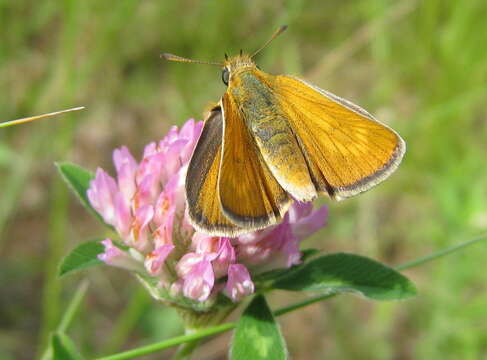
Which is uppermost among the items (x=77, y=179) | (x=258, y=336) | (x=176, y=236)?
(x=77, y=179)

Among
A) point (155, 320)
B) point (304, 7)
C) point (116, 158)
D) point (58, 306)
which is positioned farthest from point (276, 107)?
point (304, 7)

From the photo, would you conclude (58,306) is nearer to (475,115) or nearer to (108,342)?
(108,342)

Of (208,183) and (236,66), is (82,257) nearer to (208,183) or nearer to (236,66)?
(208,183)

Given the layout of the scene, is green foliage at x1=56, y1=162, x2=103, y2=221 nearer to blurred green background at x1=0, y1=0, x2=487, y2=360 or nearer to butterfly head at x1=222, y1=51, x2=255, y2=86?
butterfly head at x1=222, y1=51, x2=255, y2=86

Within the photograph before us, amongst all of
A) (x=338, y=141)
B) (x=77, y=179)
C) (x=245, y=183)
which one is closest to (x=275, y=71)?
(x=77, y=179)

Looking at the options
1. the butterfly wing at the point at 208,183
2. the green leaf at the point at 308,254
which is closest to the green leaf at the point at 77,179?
the butterfly wing at the point at 208,183

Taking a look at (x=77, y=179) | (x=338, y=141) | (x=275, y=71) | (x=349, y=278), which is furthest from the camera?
(x=275, y=71)

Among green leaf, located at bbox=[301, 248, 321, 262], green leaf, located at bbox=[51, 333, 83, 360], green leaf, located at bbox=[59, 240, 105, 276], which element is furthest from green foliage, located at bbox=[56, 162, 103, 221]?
green leaf, located at bbox=[301, 248, 321, 262]

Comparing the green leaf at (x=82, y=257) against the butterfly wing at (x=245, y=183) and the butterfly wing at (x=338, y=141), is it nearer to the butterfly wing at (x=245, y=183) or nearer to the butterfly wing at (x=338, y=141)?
the butterfly wing at (x=245, y=183)
